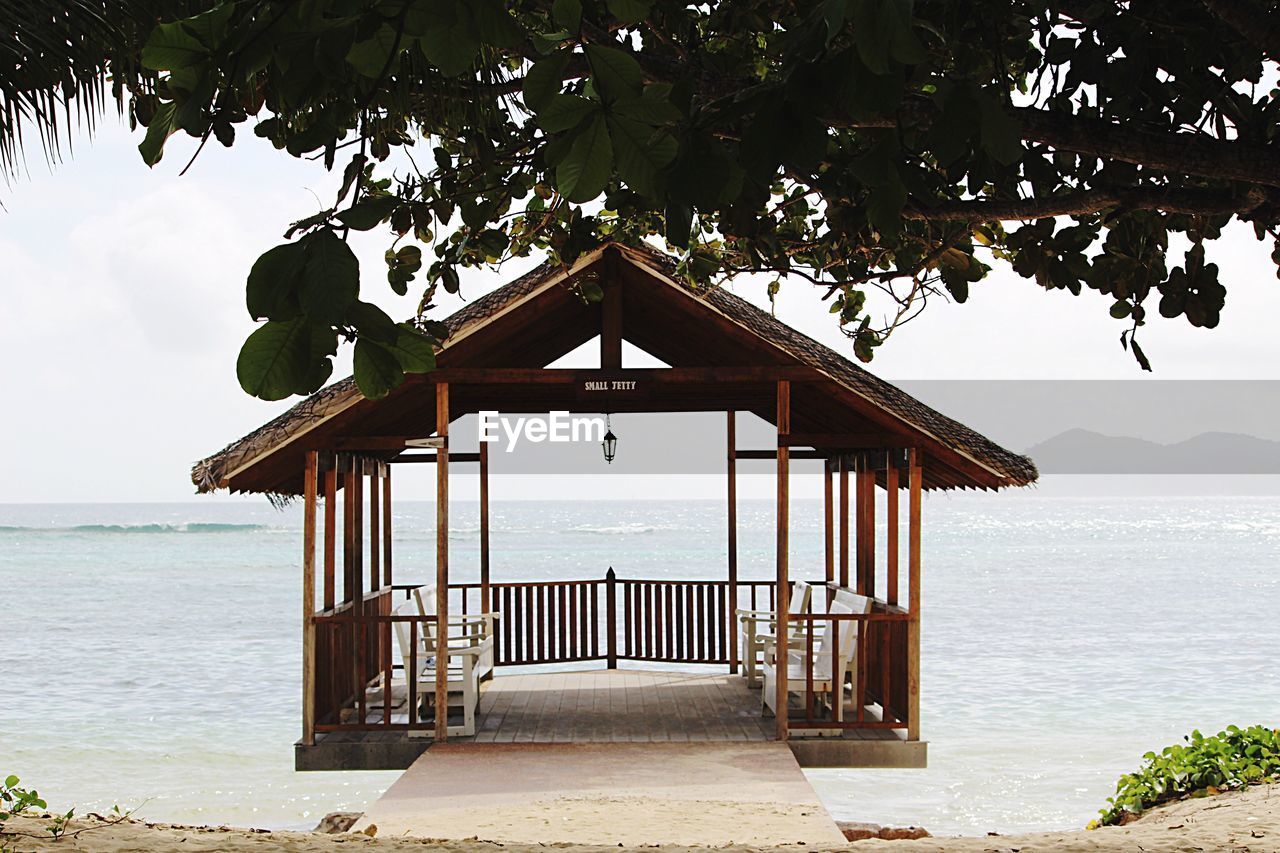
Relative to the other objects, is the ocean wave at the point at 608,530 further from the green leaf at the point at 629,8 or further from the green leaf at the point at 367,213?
the green leaf at the point at 629,8

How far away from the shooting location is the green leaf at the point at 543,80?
5.58 feet

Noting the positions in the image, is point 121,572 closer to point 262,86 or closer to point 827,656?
point 827,656

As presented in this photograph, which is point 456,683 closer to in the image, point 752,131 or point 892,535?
point 892,535

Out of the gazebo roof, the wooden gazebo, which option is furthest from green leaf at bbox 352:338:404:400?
the wooden gazebo

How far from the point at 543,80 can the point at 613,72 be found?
11cm

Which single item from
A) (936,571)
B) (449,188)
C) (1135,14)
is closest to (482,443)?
(449,188)

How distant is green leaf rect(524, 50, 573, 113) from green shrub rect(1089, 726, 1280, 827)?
6901 millimetres

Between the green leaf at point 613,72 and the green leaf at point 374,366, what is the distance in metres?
0.46

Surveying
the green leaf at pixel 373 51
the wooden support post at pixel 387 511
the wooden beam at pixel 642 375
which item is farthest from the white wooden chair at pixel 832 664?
the green leaf at pixel 373 51

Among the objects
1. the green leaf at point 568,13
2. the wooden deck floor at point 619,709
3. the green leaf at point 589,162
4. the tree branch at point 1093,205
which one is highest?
the tree branch at point 1093,205

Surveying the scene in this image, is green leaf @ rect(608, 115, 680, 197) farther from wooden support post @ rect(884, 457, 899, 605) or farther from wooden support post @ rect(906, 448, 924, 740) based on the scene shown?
wooden support post @ rect(884, 457, 899, 605)

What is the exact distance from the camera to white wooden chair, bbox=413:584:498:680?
10.6 metres

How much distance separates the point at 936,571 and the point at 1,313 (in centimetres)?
4201

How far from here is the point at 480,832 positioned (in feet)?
22.4
